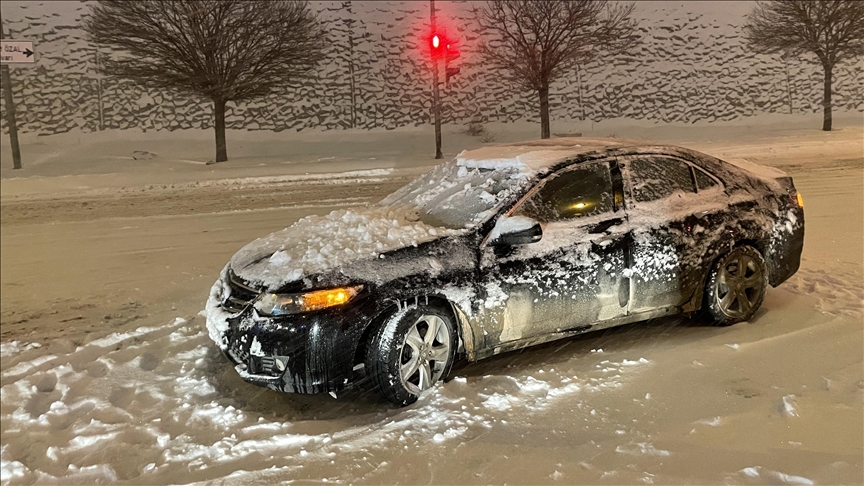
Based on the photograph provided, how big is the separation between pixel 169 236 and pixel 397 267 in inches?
225

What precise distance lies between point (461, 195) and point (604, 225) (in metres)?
0.98

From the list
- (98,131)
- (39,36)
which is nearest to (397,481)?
(39,36)

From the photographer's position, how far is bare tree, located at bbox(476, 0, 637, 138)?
17.2 metres

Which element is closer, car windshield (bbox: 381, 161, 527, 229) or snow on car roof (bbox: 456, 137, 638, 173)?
car windshield (bbox: 381, 161, 527, 229)

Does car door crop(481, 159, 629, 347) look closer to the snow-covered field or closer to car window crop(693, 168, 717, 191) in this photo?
the snow-covered field

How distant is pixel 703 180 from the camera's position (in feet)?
14.6

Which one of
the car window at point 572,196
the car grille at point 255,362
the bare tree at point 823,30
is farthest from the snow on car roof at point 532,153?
the bare tree at point 823,30

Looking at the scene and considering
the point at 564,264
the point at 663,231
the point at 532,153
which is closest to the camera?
the point at 564,264

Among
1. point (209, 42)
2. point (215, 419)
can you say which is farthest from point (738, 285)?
point (209, 42)

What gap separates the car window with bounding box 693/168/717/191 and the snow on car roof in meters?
0.53

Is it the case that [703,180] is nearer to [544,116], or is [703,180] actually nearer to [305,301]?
[305,301]

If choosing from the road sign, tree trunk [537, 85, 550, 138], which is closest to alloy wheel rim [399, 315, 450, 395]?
the road sign

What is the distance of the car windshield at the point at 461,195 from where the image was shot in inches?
151

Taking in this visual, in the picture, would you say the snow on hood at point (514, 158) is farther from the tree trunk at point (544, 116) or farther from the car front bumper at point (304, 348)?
the tree trunk at point (544, 116)
